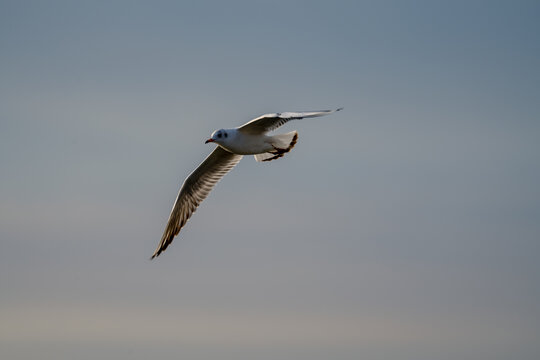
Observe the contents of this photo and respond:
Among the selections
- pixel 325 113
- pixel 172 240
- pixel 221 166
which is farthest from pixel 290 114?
pixel 172 240

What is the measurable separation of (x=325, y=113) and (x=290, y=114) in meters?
0.64

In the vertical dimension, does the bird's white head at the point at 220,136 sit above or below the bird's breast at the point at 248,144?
above

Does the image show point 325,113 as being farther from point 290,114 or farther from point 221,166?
point 221,166

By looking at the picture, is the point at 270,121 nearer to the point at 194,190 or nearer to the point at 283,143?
the point at 283,143

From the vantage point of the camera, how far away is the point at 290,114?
1080cm

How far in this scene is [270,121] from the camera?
11148mm

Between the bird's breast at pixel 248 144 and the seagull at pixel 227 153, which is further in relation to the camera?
the bird's breast at pixel 248 144

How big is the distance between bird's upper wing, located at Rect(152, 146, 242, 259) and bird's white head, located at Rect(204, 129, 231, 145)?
5.12ft

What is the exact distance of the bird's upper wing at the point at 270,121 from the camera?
1044 cm

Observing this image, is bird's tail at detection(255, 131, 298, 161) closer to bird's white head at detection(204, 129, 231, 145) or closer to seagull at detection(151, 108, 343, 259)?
seagull at detection(151, 108, 343, 259)

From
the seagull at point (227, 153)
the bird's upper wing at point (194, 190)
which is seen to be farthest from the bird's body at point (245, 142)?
the bird's upper wing at point (194, 190)

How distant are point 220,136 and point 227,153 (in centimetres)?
148

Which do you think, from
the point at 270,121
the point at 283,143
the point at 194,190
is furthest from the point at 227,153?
the point at 270,121

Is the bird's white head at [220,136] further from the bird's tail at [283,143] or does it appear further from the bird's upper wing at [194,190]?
the bird's upper wing at [194,190]
